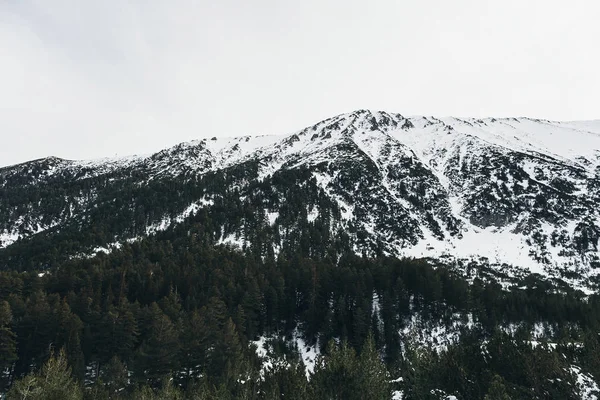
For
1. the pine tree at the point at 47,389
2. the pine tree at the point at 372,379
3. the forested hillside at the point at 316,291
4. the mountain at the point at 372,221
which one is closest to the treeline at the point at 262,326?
the pine tree at the point at 372,379

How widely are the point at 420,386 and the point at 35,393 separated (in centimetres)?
3586

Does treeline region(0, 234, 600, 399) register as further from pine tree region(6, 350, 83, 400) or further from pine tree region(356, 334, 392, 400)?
pine tree region(6, 350, 83, 400)

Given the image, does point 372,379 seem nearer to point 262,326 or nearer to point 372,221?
point 262,326

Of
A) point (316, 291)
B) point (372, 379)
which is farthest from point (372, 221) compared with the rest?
point (372, 379)

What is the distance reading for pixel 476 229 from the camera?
538 ft

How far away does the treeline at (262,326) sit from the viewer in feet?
109

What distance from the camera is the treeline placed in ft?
109

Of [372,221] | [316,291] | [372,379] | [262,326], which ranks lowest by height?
[372,379]

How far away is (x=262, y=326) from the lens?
282ft

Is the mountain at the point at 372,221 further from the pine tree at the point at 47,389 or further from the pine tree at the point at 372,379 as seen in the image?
the pine tree at the point at 372,379

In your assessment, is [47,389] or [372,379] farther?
[47,389]

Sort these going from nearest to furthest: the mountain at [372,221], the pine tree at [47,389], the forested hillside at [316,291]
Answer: the pine tree at [47,389] < the forested hillside at [316,291] < the mountain at [372,221]

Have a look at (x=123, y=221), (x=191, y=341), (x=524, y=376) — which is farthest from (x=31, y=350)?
(x=123, y=221)

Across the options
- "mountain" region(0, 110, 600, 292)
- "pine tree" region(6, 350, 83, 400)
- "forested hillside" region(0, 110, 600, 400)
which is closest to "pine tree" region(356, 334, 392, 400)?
"forested hillside" region(0, 110, 600, 400)
